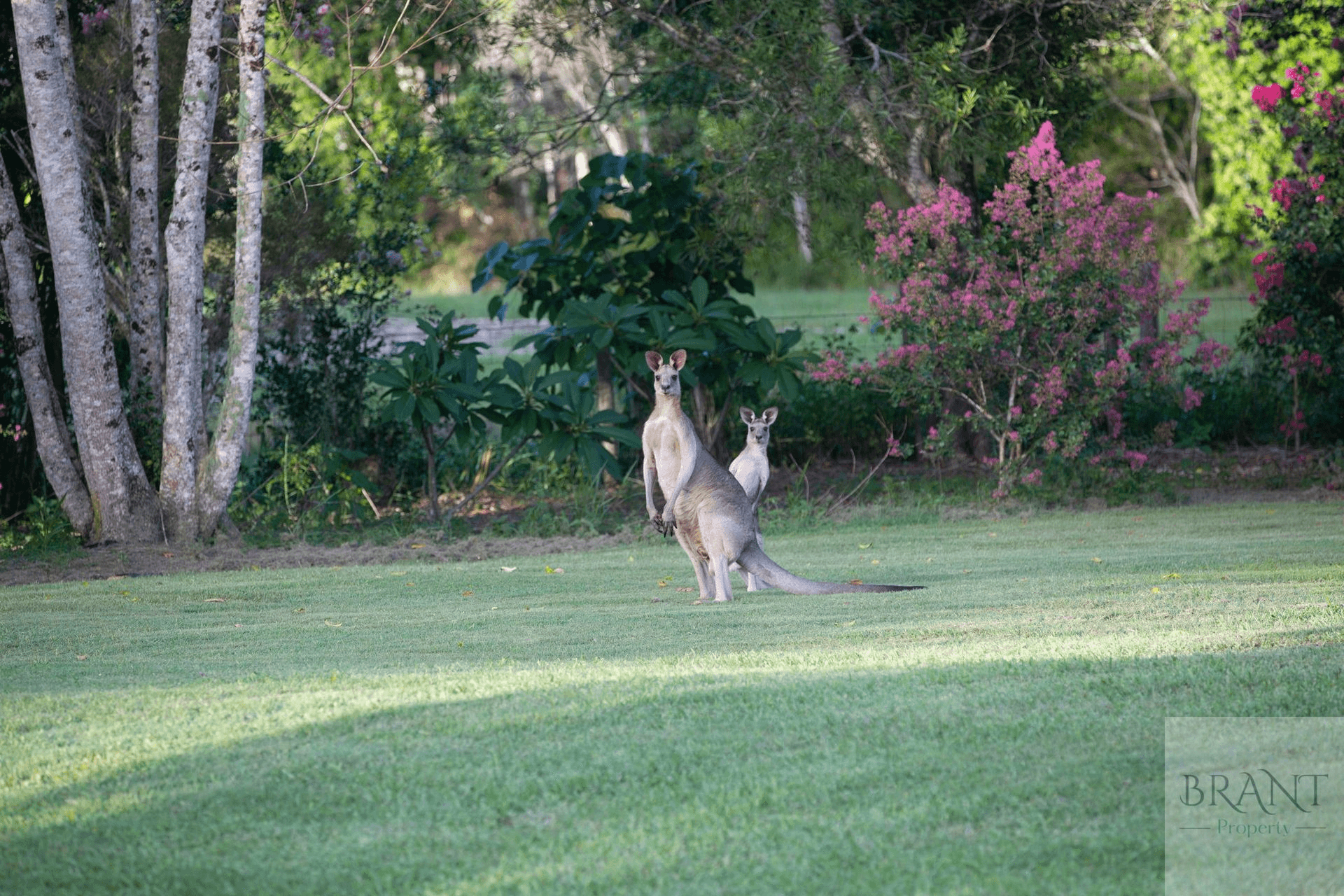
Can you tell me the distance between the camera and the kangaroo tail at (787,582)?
26.4ft

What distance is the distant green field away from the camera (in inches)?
1027

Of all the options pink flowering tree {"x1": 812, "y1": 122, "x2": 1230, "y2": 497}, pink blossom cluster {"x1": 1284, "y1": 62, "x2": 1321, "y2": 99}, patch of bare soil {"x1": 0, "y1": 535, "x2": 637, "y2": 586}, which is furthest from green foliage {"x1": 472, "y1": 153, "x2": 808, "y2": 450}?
pink blossom cluster {"x1": 1284, "y1": 62, "x2": 1321, "y2": 99}

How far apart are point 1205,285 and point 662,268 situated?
74.8ft

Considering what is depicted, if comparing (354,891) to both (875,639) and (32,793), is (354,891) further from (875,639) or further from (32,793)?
(875,639)

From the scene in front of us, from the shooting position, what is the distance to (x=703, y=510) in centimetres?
792

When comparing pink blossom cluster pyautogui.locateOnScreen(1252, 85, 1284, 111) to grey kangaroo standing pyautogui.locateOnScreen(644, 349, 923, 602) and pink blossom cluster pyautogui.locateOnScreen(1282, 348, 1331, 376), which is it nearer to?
pink blossom cluster pyautogui.locateOnScreen(1282, 348, 1331, 376)

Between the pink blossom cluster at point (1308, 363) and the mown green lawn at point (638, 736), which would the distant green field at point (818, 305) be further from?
the mown green lawn at point (638, 736)

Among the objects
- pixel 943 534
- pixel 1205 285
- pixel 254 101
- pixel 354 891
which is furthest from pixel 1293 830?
pixel 1205 285

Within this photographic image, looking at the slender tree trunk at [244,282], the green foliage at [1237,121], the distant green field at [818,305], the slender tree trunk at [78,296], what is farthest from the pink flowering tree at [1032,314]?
the distant green field at [818,305]

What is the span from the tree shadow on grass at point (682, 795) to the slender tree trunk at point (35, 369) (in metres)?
7.31

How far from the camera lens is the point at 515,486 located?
47.0 feet

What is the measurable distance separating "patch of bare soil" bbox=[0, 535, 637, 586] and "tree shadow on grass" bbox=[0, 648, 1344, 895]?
579cm

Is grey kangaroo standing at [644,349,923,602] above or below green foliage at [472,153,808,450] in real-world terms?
below

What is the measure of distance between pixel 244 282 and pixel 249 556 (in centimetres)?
225
